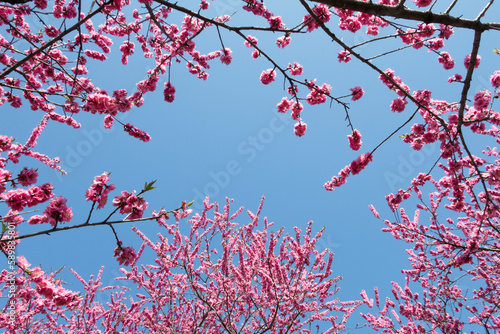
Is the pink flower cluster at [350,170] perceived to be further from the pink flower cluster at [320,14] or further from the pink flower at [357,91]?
the pink flower cluster at [320,14]

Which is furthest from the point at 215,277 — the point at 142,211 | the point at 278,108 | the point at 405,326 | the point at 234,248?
the point at 405,326

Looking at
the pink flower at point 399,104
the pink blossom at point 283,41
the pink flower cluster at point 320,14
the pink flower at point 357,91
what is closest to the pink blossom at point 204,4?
the pink blossom at point 283,41

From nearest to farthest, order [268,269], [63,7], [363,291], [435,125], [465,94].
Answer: [465,94], [435,125], [63,7], [268,269], [363,291]

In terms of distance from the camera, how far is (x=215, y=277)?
278 inches

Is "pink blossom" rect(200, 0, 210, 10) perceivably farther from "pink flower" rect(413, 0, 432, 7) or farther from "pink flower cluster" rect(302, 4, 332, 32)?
"pink flower" rect(413, 0, 432, 7)

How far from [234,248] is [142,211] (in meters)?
5.62

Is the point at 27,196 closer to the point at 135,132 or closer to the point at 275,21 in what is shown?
the point at 135,132

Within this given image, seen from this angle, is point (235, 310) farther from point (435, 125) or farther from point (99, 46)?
point (99, 46)

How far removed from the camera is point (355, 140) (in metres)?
4.19

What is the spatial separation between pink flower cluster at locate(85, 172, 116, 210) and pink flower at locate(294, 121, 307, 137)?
3169mm

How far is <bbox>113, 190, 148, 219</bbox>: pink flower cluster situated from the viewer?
2533 mm

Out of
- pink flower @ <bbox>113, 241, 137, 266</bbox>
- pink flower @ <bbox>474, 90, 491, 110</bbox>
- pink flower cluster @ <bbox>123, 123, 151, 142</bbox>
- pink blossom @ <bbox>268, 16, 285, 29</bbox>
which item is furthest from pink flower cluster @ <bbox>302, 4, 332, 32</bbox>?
pink flower @ <bbox>113, 241, 137, 266</bbox>

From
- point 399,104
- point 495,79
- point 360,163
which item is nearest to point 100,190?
point 360,163

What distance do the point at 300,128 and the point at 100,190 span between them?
129 inches
